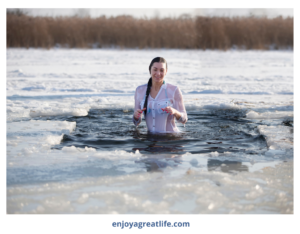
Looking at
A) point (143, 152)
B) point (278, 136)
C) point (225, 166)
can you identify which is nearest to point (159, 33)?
point (278, 136)

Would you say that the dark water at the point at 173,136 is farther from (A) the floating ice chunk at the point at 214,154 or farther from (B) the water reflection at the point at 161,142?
(A) the floating ice chunk at the point at 214,154

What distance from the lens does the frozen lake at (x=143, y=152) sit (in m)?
2.80

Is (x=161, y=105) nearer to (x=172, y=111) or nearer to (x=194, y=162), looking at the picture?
(x=172, y=111)

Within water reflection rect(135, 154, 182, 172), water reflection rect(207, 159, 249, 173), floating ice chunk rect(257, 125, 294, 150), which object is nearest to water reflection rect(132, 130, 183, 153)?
water reflection rect(135, 154, 182, 172)

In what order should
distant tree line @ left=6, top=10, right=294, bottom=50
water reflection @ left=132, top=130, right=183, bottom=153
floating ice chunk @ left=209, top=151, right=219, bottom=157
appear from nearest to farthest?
floating ice chunk @ left=209, top=151, right=219, bottom=157
water reflection @ left=132, top=130, right=183, bottom=153
distant tree line @ left=6, top=10, right=294, bottom=50

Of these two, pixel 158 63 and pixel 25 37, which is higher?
pixel 25 37

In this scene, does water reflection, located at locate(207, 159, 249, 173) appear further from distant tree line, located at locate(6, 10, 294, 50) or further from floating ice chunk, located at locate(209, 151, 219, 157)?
distant tree line, located at locate(6, 10, 294, 50)

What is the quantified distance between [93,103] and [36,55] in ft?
31.0

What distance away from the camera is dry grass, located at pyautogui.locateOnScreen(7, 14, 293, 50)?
50.0 feet

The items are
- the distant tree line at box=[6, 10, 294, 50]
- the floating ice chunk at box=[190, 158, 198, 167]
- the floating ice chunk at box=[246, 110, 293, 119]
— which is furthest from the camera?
the distant tree line at box=[6, 10, 294, 50]

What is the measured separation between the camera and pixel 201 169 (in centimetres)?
350

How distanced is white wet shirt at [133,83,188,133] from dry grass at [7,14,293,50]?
11.3 m

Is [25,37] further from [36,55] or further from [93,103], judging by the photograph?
[93,103]

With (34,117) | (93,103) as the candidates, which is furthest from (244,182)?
(93,103)
